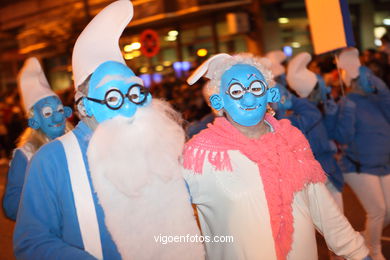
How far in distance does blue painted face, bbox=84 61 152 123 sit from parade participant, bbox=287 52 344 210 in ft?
8.62

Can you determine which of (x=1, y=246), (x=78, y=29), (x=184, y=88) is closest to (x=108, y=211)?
(x=1, y=246)

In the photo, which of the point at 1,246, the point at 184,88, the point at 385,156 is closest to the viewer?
the point at 385,156

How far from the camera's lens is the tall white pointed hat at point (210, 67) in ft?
8.59

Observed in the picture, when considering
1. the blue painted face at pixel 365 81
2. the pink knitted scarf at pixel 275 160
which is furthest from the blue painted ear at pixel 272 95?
the blue painted face at pixel 365 81

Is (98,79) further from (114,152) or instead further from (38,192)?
(38,192)

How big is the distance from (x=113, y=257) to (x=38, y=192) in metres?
0.44

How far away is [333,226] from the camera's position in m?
2.52

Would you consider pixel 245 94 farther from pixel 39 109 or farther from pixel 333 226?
pixel 39 109

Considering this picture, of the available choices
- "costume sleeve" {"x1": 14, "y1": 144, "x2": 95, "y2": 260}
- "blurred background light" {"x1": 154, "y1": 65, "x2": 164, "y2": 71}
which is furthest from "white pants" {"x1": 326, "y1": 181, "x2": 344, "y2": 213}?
"blurred background light" {"x1": 154, "y1": 65, "x2": 164, "y2": 71}

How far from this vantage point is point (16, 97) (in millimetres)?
14430

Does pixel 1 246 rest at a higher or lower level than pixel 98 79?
lower

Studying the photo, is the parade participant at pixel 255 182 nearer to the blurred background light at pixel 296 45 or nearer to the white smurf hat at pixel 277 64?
the white smurf hat at pixel 277 64

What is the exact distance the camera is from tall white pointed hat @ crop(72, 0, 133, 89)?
7.08 feet

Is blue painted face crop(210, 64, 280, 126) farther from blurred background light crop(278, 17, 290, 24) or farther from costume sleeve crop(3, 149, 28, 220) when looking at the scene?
blurred background light crop(278, 17, 290, 24)
